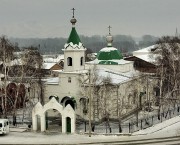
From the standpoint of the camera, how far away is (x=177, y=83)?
127 ft

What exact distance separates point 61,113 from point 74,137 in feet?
7.63

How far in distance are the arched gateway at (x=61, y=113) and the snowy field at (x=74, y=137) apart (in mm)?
690

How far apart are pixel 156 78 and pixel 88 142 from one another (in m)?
18.3

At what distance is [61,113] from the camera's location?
26266 millimetres

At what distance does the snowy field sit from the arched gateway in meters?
0.69

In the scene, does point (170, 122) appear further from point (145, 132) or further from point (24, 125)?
point (24, 125)

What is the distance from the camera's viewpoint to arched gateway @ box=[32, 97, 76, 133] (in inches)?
1021

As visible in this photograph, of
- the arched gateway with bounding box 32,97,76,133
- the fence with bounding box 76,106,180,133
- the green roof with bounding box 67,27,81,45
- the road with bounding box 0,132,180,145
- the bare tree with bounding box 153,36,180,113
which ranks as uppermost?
the green roof with bounding box 67,27,81,45

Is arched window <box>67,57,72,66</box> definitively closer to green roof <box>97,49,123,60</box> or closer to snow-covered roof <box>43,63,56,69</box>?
green roof <box>97,49,123,60</box>

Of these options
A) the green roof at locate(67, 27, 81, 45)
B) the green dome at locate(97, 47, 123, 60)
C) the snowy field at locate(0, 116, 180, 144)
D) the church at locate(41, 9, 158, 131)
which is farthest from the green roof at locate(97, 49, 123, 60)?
the snowy field at locate(0, 116, 180, 144)

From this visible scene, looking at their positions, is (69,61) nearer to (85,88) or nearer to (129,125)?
(85,88)

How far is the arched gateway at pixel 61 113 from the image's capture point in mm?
25938

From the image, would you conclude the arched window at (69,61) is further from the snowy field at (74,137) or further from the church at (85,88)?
the snowy field at (74,137)

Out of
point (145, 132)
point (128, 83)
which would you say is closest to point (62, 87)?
point (128, 83)
